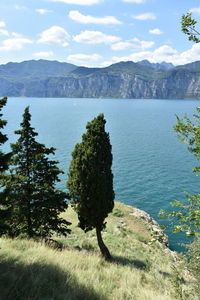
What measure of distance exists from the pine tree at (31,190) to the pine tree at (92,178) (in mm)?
1374

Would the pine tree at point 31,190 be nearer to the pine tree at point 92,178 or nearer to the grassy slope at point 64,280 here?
the pine tree at point 92,178

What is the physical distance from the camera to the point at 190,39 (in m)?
5.99

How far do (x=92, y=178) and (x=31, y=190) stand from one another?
4360 millimetres

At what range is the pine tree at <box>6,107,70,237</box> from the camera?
1542cm

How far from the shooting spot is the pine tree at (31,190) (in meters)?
15.4

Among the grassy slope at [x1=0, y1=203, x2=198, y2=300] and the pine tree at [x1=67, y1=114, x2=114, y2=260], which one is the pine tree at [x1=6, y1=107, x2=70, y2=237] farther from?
the grassy slope at [x1=0, y1=203, x2=198, y2=300]

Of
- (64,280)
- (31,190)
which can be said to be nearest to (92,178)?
(31,190)

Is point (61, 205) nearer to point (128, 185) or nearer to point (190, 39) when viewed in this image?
point (190, 39)

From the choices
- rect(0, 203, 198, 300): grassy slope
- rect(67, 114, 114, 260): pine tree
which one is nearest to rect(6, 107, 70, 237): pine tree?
rect(67, 114, 114, 260): pine tree

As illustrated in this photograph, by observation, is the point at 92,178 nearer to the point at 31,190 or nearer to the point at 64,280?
the point at 31,190

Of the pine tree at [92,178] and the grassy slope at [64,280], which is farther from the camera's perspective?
the pine tree at [92,178]

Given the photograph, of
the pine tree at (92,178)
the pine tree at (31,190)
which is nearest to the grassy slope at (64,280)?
the pine tree at (31,190)

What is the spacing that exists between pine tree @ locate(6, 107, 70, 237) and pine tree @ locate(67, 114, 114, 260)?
1.37 metres

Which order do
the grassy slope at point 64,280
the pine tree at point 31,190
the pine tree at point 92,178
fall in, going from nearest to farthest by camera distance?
the grassy slope at point 64,280 < the pine tree at point 31,190 < the pine tree at point 92,178
